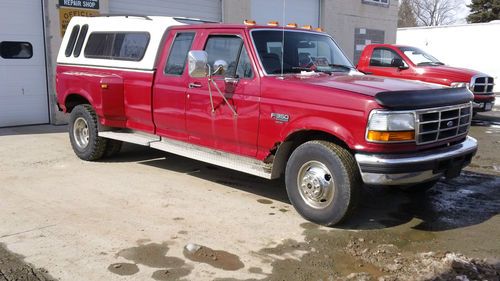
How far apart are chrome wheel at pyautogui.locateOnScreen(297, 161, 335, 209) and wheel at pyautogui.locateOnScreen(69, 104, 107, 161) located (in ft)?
11.9

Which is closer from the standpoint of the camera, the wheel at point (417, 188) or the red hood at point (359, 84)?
the red hood at point (359, 84)

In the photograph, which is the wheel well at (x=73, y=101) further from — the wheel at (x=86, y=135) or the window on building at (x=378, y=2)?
the window on building at (x=378, y=2)

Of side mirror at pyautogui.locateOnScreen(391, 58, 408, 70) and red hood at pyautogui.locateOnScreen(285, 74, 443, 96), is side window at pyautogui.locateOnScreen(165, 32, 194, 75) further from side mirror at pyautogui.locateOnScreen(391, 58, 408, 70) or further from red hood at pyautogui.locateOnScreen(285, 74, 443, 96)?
side mirror at pyautogui.locateOnScreen(391, 58, 408, 70)

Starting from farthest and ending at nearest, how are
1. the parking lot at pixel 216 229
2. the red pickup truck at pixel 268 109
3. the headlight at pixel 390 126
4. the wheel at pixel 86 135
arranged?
the wheel at pixel 86 135 → the red pickup truck at pixel 268 109 → the headlight at pixel 390 126 → the parking lot at pixel 216 229

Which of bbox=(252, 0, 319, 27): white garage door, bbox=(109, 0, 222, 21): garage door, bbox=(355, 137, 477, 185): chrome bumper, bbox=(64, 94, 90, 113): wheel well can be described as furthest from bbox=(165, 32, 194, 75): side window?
bbox=(252, 0, 319, 27): white garage door

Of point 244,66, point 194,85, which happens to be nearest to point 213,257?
point 244,66

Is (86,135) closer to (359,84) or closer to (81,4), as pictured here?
(359,84)

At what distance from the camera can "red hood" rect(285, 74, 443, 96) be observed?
4.78 meters

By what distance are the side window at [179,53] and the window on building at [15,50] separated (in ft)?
18.4

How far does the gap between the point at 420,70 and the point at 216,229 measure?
8513 mm

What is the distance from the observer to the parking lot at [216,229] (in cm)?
407

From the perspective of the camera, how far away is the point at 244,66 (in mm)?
5633

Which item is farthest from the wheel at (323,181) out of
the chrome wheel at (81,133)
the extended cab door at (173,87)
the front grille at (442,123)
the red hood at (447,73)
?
the red hood at (447,73)

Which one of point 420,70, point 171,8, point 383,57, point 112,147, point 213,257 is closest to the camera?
point 213,257
